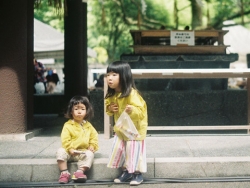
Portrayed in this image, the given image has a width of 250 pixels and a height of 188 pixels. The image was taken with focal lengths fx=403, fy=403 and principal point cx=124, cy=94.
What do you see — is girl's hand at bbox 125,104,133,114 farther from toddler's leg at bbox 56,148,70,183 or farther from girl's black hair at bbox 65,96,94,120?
toddler's leg at bbox 56,148,70,183

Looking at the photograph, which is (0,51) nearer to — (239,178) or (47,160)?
(47,160)

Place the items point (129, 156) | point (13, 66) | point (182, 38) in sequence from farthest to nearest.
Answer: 1. point (182, 38)
2. point (13, 66)
3. point (129, 156)

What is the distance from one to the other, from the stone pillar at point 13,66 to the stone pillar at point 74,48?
3854mm

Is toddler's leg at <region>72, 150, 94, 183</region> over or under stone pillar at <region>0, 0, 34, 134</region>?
under

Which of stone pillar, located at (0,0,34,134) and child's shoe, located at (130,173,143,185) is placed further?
A: stone pillar, located at (0,0,34,134)

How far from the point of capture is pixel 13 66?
6344mm

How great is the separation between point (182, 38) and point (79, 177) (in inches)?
182

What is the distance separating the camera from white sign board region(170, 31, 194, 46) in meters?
8.18

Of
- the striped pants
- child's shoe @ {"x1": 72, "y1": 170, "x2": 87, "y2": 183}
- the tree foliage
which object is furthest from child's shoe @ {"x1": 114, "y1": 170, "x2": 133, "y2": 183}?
the tree foliage

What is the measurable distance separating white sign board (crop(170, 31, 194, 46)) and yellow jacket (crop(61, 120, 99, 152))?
3.97 meters

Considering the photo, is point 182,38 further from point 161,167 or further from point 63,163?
point 63,163

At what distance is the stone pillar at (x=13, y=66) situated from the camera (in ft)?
20.7

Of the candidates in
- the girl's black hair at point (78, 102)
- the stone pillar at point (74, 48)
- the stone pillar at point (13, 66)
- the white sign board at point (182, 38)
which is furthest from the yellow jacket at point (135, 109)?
the stone pillar at point (74, 48)

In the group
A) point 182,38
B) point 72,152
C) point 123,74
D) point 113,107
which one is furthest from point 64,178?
point 182,38
